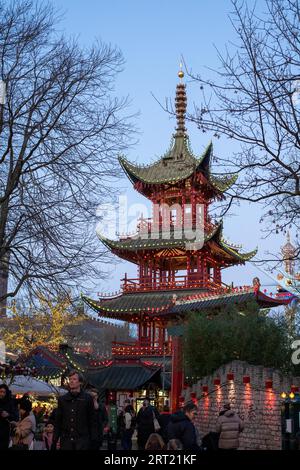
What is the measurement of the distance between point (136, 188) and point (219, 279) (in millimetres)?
7701

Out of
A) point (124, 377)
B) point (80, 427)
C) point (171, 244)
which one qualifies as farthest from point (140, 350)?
point (80, 427)

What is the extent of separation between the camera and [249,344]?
25.1 metres

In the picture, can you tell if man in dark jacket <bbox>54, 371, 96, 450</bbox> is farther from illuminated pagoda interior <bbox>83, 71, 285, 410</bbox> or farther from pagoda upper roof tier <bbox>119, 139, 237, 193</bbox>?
pagoda upper roof tier <bbox>119, 139, 237, 193</bbox>

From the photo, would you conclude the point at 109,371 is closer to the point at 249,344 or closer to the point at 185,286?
the point at 185,286

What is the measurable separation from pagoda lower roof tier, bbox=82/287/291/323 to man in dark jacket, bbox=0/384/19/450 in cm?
2227

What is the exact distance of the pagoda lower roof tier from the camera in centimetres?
3188

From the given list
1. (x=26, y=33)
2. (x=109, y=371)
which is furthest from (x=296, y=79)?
(x=109, y=371)

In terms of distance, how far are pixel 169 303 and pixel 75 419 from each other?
101 feet

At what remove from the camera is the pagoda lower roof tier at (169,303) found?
31875 millimetres

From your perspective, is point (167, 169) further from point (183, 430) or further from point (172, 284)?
point (183, 430)

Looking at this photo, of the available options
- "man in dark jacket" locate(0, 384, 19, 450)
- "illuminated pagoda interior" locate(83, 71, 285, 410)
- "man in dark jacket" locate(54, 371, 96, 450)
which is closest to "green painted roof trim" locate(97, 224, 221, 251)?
"illuminated pagoda interior" locate(83, 71, 285, 410)

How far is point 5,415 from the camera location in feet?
30.3
